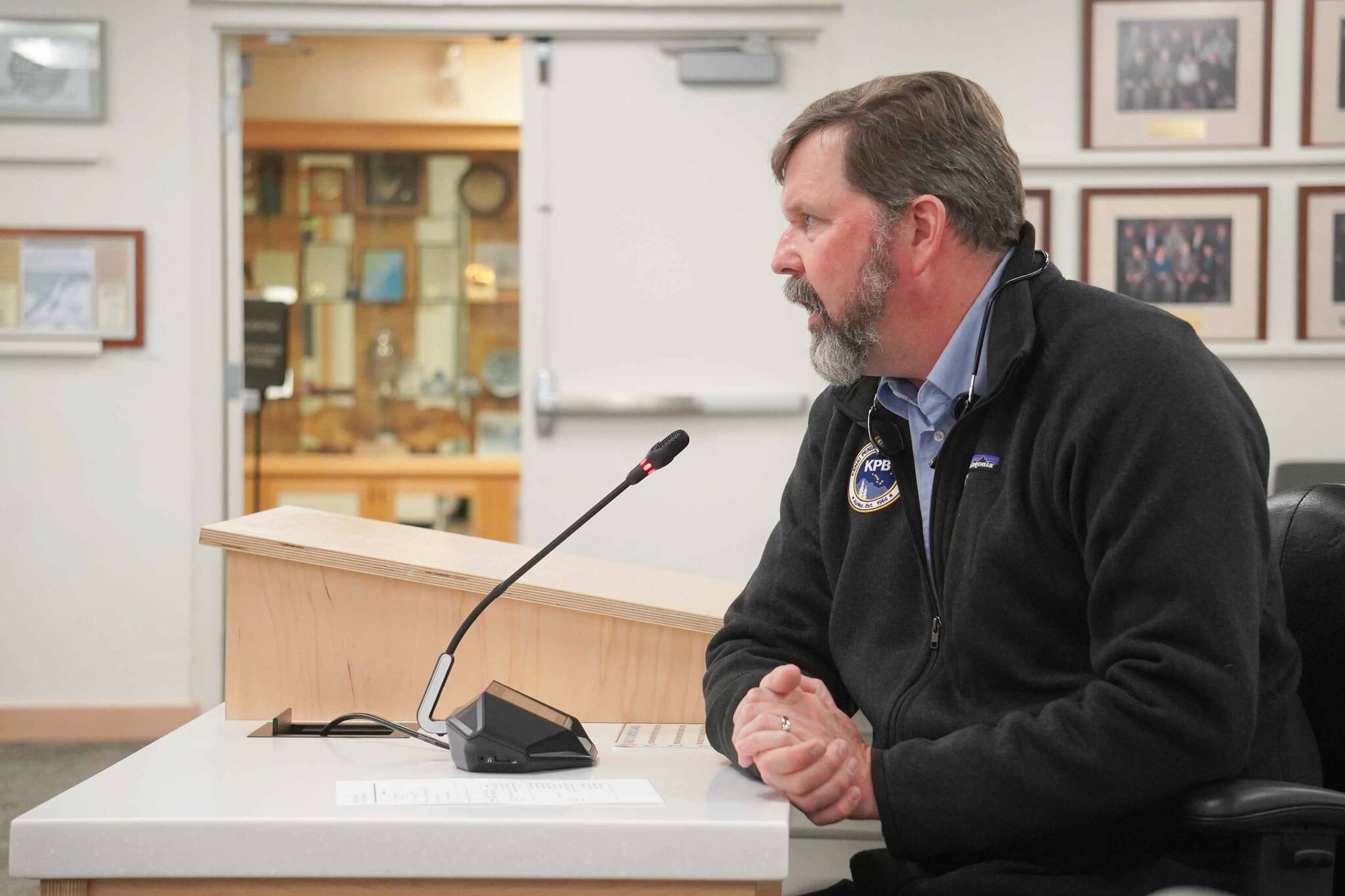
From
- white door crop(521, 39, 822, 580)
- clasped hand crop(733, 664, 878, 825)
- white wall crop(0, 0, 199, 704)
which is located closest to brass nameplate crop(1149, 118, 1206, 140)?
white door crop(521, 39, 822, 580)

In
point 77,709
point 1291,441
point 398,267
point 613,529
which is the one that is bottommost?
point 77,709

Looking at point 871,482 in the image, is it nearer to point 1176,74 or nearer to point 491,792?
point 491,792

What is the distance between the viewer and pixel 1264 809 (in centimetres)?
103

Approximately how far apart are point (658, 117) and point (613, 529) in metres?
1.31

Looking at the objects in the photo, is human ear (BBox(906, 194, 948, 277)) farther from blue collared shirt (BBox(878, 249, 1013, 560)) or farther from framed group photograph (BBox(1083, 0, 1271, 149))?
framed group photograph (BBox(1083, 0, 1271, 149))

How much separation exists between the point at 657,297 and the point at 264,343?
62.7 inches

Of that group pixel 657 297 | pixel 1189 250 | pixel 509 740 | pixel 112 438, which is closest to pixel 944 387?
pixel 509 740

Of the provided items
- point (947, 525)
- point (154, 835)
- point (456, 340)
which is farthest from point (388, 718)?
point (456, 340)

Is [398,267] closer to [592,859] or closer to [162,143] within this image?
[162,143]

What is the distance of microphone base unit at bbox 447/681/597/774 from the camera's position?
1129 mm

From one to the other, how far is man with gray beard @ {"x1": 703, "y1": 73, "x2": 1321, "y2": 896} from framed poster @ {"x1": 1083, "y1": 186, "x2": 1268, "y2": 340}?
8.45 feet

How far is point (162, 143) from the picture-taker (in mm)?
3820

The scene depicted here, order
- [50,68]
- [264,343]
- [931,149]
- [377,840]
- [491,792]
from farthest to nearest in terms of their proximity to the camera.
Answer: [264,343] → [50,68] → [931,149] → [491,792] → [377,840]

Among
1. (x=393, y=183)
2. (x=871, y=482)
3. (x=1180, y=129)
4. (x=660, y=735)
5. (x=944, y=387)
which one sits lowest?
(x=660, y=735)
